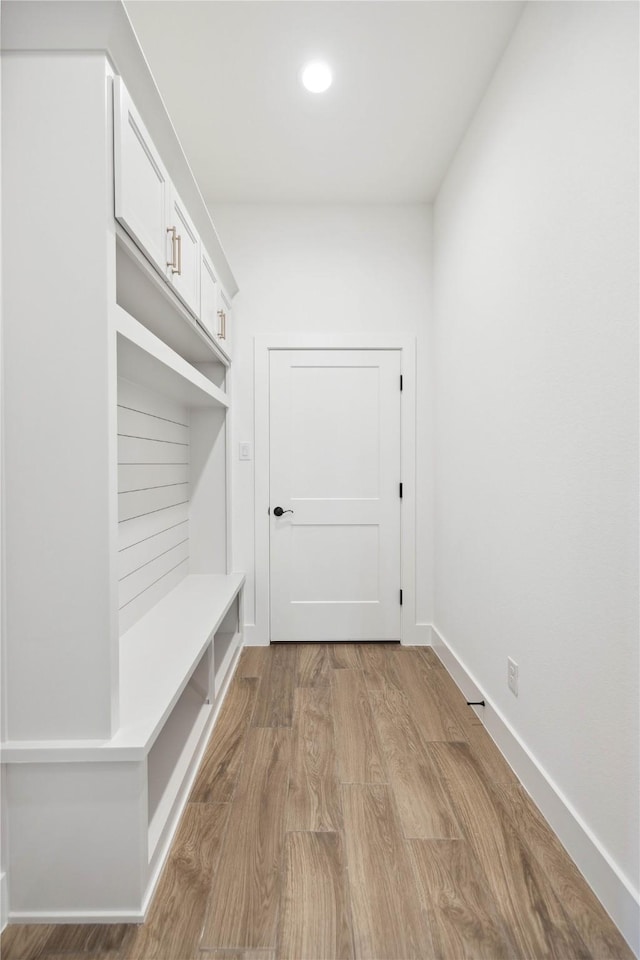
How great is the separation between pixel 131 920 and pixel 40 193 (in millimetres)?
1828

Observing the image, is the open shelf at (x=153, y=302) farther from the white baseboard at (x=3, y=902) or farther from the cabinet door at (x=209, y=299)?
the white baseboard at (x=3, y=902)

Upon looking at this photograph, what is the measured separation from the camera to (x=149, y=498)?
2.40 meters

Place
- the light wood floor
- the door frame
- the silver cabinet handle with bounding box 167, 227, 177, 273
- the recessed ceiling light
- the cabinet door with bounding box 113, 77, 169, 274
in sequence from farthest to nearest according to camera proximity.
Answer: the door frame → the recessed ceiling light → the silver cabinet handle with bounding box 167, 227, 177, 273 → the cabinet door with bounding box 113, 77, 169, 274 → the light wood floor

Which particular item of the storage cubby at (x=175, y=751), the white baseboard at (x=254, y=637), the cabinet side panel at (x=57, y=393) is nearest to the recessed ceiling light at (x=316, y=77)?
the cabinet side panel at (x=57, y=393)

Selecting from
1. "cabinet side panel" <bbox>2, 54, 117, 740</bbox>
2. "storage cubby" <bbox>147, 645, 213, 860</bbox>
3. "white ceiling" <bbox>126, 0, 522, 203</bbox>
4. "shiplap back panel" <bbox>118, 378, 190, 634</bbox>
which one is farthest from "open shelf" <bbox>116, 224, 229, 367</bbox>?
"storage cubby" <bbox>147, 645, 213, 860</bbox>

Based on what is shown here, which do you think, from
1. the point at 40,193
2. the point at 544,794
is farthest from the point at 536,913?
the point at 40,193

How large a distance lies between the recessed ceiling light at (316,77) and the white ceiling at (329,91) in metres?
0.03

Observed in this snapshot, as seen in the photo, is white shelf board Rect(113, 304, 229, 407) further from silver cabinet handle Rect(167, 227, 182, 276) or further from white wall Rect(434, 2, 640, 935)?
white wall Rect(434, 2, 640, 935)

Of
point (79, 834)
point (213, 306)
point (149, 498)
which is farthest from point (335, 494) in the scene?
point (79, 834)

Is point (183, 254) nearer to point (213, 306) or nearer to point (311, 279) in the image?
point (213, 306)

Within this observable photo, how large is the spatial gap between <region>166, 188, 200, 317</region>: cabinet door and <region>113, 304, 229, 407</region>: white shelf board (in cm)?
23

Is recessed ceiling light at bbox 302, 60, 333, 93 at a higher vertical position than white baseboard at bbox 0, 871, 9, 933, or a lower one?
higher

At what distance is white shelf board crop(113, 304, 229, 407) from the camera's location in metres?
1.44

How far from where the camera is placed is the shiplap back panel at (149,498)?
2.10m
